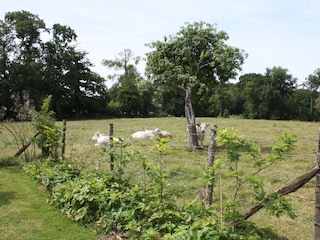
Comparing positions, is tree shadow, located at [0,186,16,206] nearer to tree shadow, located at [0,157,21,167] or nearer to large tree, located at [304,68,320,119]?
tree shadow, located at [0,157,21,167]

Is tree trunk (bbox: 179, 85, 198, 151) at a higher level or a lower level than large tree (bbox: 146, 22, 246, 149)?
lower

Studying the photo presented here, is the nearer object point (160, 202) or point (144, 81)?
point (160, 202)

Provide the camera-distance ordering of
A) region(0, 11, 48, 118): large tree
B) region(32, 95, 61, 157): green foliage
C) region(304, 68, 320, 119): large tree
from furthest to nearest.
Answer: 1. region(304, 68, 320, 119): large tree
2. region(0, 11, 48, 118): large tree
3. region(32, 95, 61, 157): green foliage

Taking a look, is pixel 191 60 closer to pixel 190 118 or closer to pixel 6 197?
pixel 190 118

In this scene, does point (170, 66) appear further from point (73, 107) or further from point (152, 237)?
point (73, 107)

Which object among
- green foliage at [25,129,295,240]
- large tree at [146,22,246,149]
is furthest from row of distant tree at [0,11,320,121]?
green foliage at [25,129,295,240]

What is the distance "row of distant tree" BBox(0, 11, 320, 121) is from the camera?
11.8 metres

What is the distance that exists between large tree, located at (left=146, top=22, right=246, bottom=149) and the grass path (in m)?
6.26

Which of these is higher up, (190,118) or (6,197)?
(190,118)

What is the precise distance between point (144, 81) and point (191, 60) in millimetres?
2061

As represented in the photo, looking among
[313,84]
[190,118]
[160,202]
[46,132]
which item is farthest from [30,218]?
[313,84]

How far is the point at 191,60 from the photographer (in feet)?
39.6

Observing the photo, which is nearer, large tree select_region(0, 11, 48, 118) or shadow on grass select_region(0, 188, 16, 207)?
shadow on grass select_region(0, 188, 16, 207)

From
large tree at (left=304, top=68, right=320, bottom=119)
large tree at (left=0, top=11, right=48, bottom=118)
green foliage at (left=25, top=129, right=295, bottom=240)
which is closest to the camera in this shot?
green foliage at (left=25, top=129, right=295, bottom=240)
